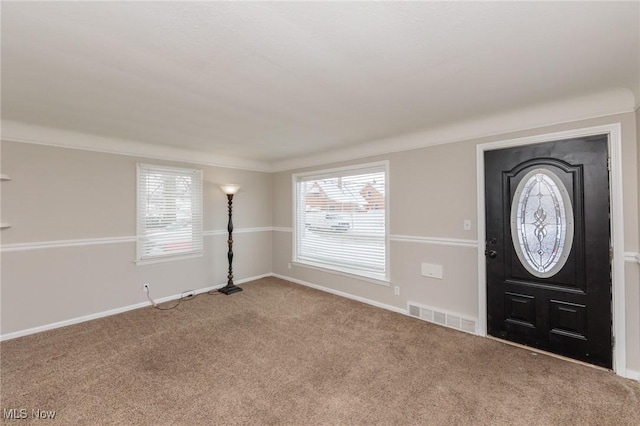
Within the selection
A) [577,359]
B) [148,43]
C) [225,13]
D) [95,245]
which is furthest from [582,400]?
[95,245]

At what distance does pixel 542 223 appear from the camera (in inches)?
103

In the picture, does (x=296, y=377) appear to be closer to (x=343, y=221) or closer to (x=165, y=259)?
(x=343, y=221)

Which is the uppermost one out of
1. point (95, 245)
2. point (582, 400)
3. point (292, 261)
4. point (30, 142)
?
point (30, 142)

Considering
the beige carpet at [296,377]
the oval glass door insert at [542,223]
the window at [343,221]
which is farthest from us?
the window at [343,221]

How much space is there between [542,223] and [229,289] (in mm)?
4282

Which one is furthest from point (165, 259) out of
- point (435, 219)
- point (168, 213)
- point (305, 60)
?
point (435, 219)

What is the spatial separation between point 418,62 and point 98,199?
A: 13.2 ft

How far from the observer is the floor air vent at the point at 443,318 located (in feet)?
9.97

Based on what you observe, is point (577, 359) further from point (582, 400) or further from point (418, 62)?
point (418, 62)

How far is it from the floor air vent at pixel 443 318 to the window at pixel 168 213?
3444 mm

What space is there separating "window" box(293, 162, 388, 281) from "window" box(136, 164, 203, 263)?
1734 millimetres

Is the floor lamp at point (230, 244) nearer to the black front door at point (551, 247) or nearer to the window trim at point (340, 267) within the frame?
the window trim at point (340, 267)

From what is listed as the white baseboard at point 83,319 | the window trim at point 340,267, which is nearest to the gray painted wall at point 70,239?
the white baseboard at point 83,319

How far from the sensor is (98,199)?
138 inches
